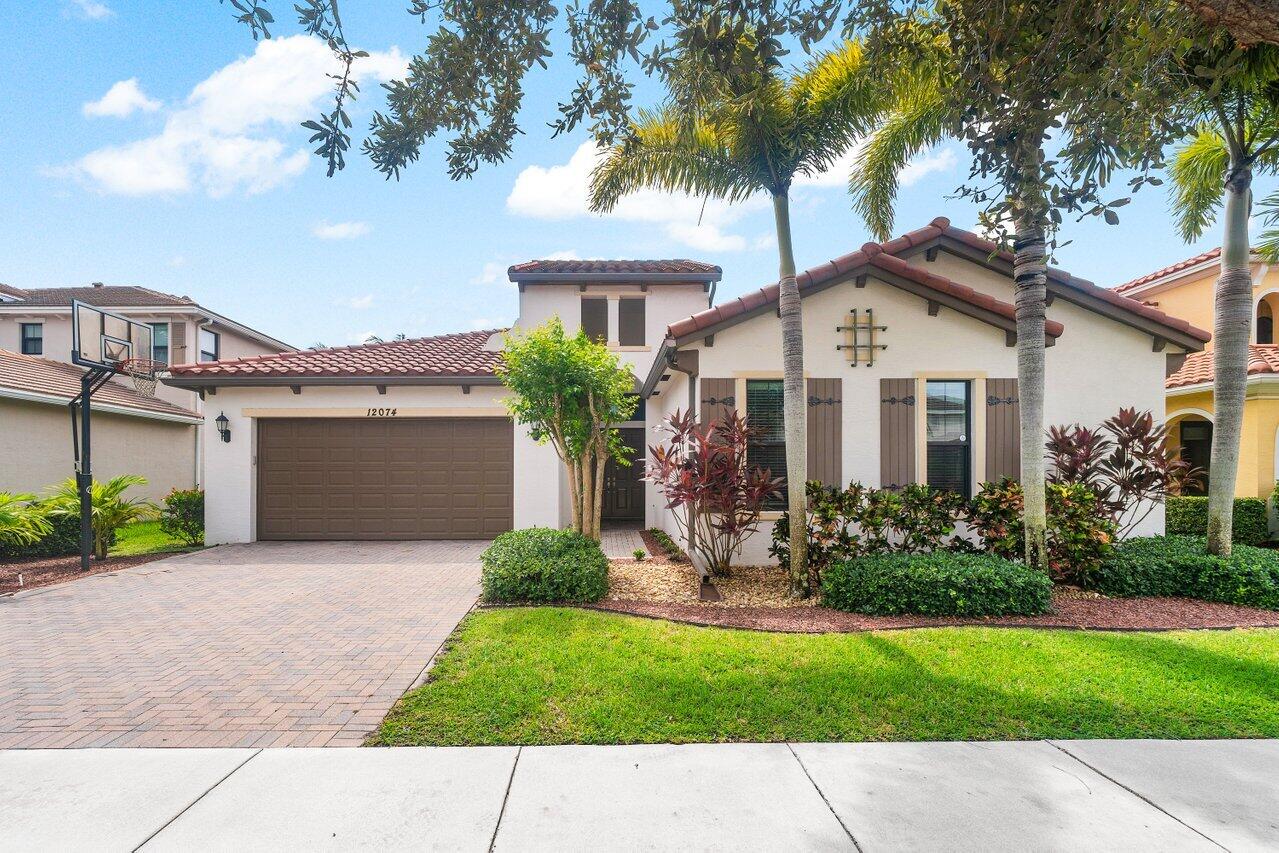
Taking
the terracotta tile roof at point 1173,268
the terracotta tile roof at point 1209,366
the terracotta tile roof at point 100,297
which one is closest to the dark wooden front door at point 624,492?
the terracotta tile roof at point 1209,366

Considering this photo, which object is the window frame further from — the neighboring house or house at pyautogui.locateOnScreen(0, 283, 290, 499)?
the neighboring house

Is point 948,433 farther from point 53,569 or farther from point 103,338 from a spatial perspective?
point 53,569

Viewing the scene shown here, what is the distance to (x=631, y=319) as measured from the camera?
14.6 metres

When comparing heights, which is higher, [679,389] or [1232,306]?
[1232,306]

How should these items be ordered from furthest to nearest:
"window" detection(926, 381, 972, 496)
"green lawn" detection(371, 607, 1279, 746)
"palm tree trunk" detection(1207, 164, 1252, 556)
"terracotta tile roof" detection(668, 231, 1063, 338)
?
"window" detection(926, 381, 972, 496) → "terracotta tile roof" detection(668, 231, 1063, 338) → "palm tree trunk" detection(1207, 164, 1252, 556) → "green lawn" detection(371, 607, 1279, 746)

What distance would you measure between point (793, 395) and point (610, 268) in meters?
8.91

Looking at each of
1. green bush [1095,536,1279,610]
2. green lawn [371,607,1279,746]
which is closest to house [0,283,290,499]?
green lawn [371,607,1279,746]

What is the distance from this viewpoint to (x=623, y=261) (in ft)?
49.1

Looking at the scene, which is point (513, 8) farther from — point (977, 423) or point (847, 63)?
point (977, 423)

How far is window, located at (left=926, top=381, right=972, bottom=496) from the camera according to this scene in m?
8.03

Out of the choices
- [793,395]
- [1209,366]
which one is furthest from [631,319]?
[1209,366]

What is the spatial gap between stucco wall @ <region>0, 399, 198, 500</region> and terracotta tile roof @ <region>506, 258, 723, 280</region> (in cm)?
1065

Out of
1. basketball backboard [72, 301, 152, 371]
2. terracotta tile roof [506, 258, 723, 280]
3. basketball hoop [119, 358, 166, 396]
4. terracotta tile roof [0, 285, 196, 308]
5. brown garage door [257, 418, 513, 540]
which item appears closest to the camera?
basketball backboard [72, 301, 152, 371]

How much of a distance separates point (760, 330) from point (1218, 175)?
810 cm
